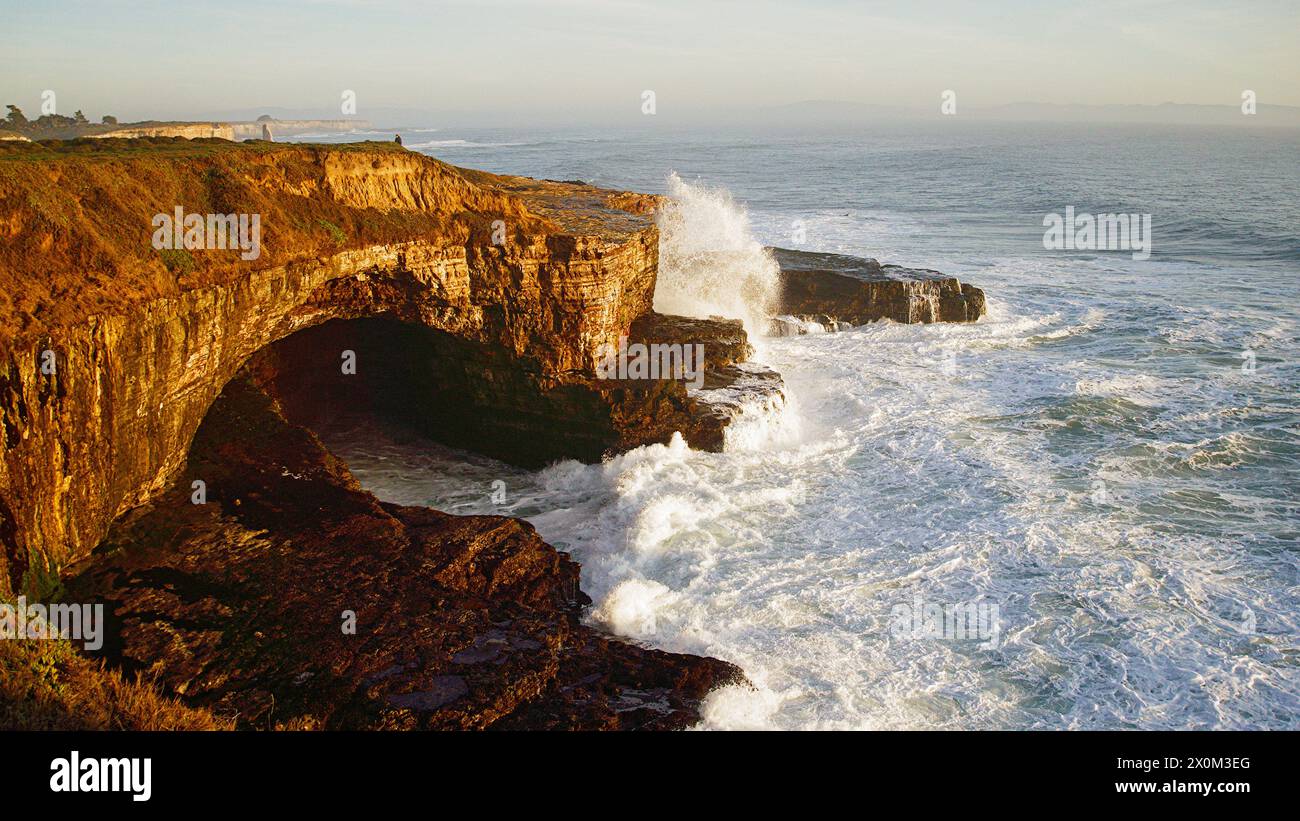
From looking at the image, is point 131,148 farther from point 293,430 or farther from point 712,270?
point 712,270

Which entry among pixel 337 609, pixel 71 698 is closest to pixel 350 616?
pixel 337 609

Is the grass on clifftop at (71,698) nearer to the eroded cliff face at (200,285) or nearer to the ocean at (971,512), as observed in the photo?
the eroded cliff face at (200,285)

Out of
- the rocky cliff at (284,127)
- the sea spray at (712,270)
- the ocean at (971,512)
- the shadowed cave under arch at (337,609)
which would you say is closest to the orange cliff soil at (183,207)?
the shadowed cave under arch at (337,609)

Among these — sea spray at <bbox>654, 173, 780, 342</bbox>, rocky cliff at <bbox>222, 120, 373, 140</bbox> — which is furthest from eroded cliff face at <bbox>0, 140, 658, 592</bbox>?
rocky cliff at <bbox>222, 120, 373, 140</bbox>

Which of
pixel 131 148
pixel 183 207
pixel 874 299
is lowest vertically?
pixel 874 299

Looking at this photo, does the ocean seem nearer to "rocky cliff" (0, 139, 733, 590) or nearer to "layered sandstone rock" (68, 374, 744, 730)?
"layered sandstone rock" (68, 374, 744, 730)

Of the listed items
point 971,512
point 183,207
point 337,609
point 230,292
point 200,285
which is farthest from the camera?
point 971,512
